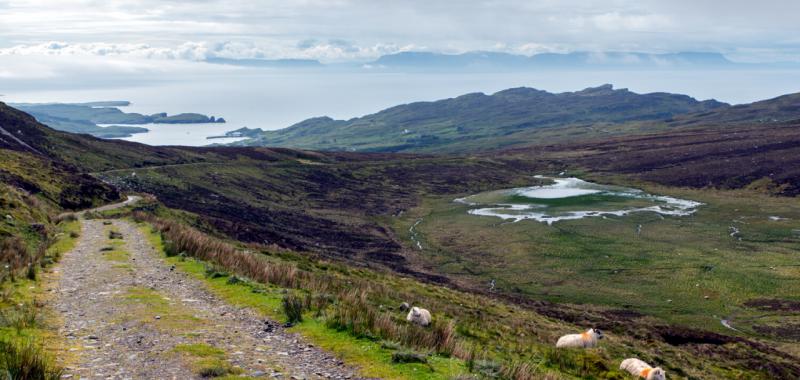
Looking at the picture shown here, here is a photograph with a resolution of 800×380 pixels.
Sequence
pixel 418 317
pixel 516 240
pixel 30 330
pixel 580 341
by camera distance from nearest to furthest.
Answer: pixel 30 330 → pixel 418 317 → pixel 580 341 → pixel 516 240

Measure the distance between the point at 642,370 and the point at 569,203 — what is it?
8429 cm

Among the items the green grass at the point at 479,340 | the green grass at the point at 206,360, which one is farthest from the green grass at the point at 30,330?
the green grass at the point at 479,340

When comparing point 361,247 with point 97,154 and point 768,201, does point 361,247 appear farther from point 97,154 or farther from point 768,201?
point 768,201

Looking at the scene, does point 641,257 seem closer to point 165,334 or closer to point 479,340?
point 479,340

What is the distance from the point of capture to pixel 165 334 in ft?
44.2

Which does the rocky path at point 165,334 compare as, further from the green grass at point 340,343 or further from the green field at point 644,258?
the green field at point 644,258

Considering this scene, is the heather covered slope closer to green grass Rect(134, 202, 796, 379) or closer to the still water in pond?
green grass Rect(134, 202, 796, 379)

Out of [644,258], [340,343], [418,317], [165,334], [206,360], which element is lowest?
[644,258]

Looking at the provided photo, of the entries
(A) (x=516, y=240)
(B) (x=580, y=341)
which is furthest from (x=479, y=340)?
(A) (x=516, y=240)

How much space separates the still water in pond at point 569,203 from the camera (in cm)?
8993

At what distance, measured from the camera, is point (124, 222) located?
3909 centimetres

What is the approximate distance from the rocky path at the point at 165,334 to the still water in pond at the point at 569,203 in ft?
229

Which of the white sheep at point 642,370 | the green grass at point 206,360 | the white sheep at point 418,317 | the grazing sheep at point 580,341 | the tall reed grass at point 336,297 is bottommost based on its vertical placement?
the grazing sheep at point 580,341

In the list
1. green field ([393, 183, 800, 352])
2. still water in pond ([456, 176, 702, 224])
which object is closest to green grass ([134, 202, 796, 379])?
green field ([393, 183, 800, 352])
